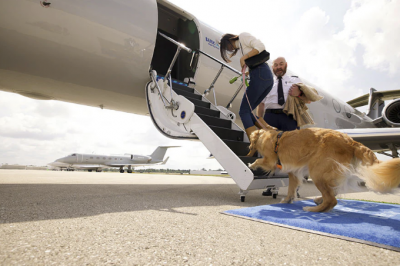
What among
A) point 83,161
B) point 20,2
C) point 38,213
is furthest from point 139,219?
point 83,161

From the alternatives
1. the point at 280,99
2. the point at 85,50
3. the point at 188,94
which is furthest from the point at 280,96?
the point at 85,50

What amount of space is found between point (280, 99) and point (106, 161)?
99.5 ft

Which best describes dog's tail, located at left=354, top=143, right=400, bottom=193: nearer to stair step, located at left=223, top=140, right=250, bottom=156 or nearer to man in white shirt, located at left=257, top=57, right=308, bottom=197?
man in white shirt, located at left=257, top=57, right=308, bottom=197

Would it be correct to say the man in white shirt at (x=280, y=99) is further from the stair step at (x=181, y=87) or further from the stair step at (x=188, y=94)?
the stair step at (x=181, y=87)

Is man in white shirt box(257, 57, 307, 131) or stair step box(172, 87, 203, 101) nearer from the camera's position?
man in white shirt box(257, 57, 307, 131)

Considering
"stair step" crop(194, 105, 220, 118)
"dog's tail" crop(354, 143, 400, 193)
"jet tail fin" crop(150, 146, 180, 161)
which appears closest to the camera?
"dog's tail" crop(354, 143, 400, 193)

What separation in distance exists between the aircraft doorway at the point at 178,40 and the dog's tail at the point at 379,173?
3.81m

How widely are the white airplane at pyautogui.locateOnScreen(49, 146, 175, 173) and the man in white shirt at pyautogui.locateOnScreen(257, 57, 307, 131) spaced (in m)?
28.8

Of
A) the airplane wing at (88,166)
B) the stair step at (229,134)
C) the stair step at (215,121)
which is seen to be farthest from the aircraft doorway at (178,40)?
the airplane wing at (88,166)

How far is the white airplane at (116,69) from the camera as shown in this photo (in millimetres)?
2791

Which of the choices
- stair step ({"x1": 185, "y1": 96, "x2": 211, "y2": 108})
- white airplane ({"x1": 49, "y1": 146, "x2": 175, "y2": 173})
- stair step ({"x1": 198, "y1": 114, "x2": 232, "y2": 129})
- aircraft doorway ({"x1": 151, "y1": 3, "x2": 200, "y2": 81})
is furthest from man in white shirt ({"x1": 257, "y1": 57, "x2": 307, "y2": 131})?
white airplane ({"x1": 49, "y1": 146, "x2": 175, "y2": 173})

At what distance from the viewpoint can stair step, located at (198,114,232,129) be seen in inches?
126

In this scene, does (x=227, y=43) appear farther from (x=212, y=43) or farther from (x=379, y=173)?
(x=379, y=173)

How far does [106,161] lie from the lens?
29781 millimetres
